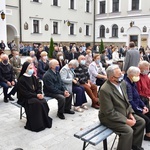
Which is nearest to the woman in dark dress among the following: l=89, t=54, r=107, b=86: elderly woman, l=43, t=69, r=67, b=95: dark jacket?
l=43, t=69, r=67, b=95: dark jacket

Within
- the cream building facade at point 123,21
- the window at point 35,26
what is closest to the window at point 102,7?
the cream building facade at point 123,21

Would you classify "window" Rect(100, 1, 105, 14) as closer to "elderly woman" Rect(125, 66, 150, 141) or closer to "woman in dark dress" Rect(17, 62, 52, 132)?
"woman in dark dress" Rect(17, 62, 52, 132)

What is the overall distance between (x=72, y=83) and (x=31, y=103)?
1819 millimetres

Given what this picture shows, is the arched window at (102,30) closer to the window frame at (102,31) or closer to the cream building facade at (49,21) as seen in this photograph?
the window frame at (102,31)

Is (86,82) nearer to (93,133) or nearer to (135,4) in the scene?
(93,133)

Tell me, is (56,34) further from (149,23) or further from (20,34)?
(149,23)

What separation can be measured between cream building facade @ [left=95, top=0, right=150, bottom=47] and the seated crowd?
76.0 ft

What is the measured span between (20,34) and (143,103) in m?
20.8

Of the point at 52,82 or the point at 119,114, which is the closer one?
the point at 119,114

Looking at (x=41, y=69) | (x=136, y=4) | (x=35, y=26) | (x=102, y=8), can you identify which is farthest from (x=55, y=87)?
(x=102, y=8)

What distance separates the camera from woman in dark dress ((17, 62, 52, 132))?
16.1 feet

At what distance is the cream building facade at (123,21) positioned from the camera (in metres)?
28.5

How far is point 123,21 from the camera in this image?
30266 millimetres

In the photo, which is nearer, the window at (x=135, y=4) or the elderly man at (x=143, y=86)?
the elderly man at (x=143, y=86)
